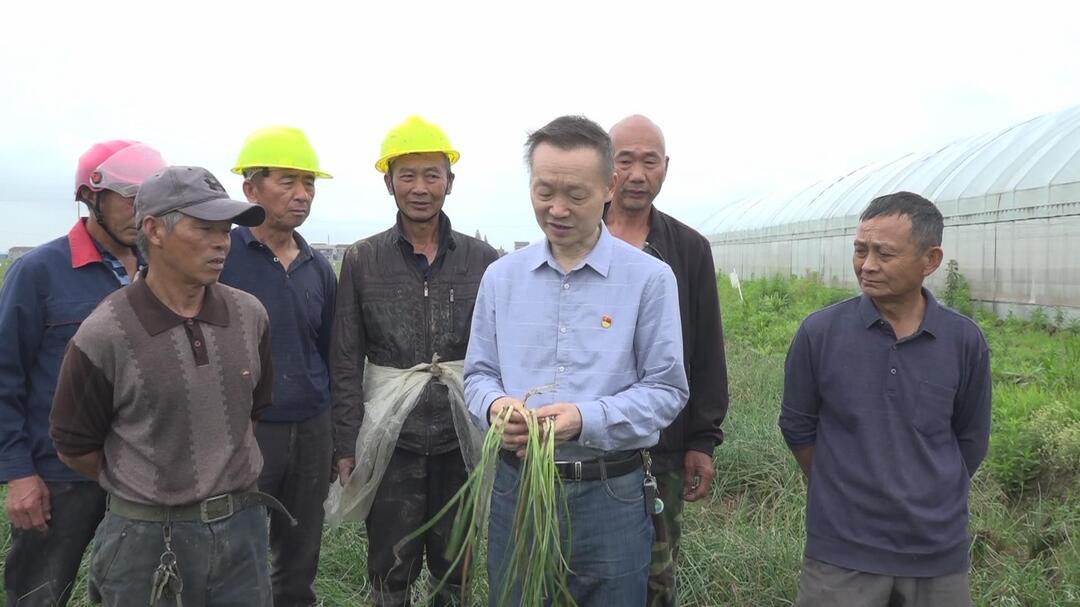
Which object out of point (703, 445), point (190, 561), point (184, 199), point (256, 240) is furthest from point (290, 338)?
point (703, 445)

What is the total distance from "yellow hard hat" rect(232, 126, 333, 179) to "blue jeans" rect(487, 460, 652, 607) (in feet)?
5.26

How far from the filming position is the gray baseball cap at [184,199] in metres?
2.15

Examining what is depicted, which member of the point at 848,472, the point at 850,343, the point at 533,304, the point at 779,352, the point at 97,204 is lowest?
the point at 779,352

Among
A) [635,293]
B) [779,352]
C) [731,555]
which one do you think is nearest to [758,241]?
[779,352]

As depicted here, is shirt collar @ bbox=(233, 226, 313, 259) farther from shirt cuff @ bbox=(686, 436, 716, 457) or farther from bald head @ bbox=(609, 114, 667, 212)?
shirt cuff @ bbox=(686, 436, 716, 457)

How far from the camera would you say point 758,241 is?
72.9ft

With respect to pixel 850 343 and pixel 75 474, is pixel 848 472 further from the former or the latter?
pixel 75 474

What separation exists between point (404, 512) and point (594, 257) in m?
1.32

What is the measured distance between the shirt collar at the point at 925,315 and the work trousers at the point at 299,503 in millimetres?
2012

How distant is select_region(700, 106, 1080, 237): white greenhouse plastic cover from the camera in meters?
9.17

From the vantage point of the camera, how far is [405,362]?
9.27ft

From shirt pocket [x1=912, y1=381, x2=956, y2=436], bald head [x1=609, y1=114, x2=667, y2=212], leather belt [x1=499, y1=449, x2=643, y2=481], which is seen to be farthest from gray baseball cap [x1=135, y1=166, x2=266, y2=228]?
shirt pocket [x1=912, y1=381, x2=956, y2=436]

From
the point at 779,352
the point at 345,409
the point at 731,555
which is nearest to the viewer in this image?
the point at 345,409

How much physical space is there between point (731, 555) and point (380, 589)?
163 cm
